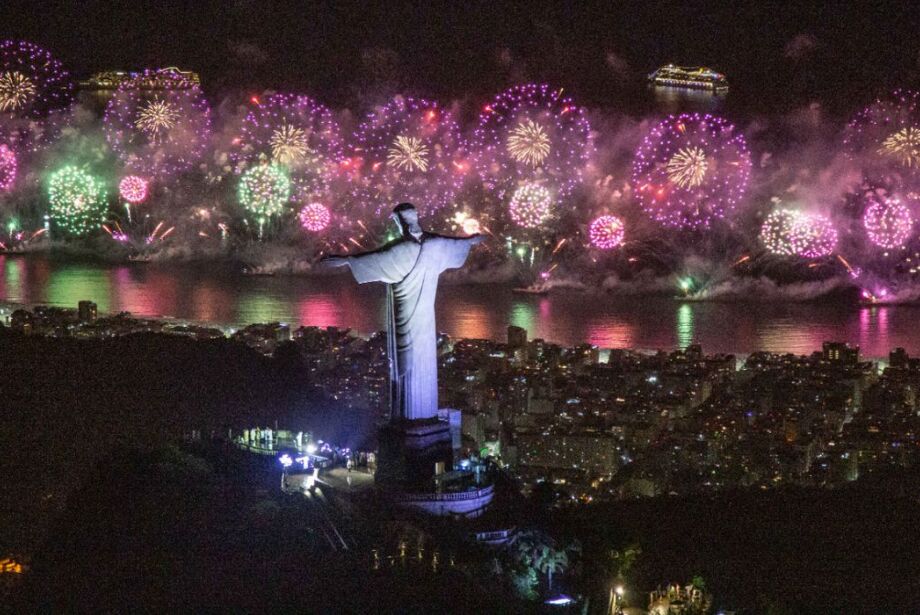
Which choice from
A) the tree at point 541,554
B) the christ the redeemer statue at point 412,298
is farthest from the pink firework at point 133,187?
the tree at point 541,554

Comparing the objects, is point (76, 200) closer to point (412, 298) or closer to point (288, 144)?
point (288, 144)

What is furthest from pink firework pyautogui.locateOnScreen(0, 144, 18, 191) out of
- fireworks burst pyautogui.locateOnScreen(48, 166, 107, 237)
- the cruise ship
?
the cruise ship

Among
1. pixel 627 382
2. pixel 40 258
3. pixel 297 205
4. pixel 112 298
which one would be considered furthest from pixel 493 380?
pixel 40 258

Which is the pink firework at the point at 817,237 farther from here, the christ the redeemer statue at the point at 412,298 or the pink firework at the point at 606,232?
the christ the redeemer statue at the point at 412,298

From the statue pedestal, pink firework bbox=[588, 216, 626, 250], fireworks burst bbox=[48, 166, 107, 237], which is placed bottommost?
the statue pedestal

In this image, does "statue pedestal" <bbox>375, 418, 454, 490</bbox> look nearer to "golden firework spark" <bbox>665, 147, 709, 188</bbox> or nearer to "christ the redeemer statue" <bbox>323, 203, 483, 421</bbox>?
"christ the redeemer statue" <bbox>323, 203, 483, 421</bbox>
